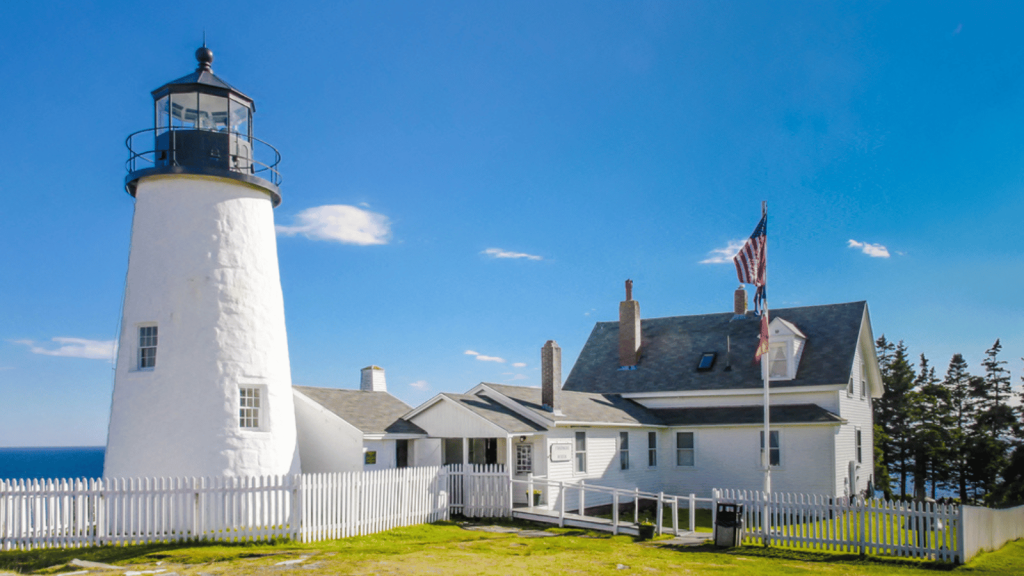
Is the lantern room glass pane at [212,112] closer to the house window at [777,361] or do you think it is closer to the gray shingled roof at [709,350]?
the gray shingled roof at [709,350]

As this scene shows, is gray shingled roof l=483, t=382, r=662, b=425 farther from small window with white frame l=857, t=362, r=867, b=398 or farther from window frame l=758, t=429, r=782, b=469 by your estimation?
small window with white frame l=857, t=362, r=867, b=398

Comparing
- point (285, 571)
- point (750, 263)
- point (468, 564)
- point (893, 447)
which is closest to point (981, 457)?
point (893, 447)

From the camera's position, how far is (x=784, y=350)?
29.3 m

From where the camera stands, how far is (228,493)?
16.6 m

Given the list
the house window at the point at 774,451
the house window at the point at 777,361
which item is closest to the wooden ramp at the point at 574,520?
the house window at the point at 774,451

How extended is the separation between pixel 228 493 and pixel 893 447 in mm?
38781

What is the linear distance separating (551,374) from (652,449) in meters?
6.53

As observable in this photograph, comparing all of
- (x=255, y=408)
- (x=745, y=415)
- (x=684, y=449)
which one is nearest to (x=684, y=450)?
(x=684, y=449)

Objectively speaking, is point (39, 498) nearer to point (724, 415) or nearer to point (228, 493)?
point (228, 493)

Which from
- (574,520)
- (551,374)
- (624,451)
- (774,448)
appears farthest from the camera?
(624,451)

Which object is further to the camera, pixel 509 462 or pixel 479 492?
pixel 509 462

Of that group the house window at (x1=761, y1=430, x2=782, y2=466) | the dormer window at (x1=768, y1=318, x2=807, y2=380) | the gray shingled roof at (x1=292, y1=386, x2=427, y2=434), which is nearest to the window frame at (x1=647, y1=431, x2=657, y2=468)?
the house window at (x1=761, y1=430, x2=782, y2=466)

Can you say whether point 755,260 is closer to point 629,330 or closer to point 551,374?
point 551,374

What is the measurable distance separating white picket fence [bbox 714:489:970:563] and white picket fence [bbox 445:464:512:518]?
601 centimetres
